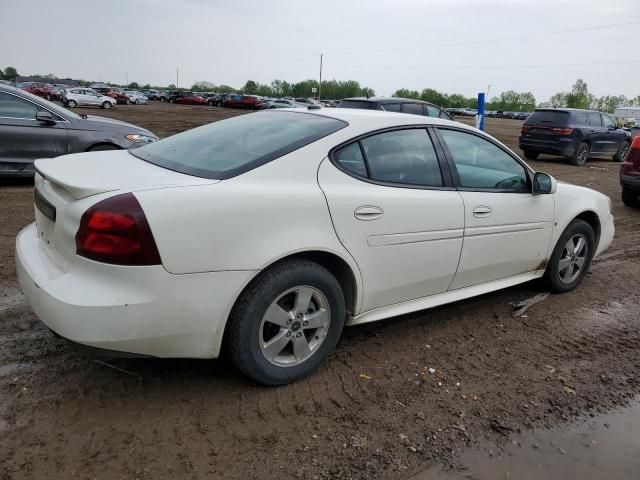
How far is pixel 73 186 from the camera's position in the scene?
258cm

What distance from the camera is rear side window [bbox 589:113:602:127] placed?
606 inches

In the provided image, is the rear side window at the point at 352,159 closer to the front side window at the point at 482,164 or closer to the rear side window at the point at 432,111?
the front side window at the point at 482,164

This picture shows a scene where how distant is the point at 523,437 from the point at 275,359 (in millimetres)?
1350

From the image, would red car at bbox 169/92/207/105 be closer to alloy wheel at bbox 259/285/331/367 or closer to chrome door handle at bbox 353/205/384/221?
chrome door handle at bbox 353/205/384/221

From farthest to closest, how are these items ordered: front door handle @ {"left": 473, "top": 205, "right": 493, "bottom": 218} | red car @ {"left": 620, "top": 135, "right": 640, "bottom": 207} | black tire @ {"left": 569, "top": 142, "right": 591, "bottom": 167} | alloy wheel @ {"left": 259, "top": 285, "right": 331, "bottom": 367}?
black tire @ {"left": 569, "top": 142, "right": 591, "bottom": 167} → red car @ {"left": 620, "top": 135, "right": 640, "bottom": 207} → front door handle @ {"left": 473, "top": 205, "right": 493, "bottom": 218} → alloy wheel @ {"left": 259, "top": 285, "right": 331, "bottom": 367}

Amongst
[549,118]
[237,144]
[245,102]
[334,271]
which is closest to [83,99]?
[245,102]

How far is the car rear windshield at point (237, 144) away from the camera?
2914 millimetres

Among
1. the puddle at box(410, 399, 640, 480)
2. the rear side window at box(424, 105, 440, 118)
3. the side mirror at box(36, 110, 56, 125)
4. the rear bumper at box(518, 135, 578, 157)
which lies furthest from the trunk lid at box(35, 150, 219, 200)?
the rear bumper at box(518, 135, 578, 157)

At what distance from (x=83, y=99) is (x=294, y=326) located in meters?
43.7

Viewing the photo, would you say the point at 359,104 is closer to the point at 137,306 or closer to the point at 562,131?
the point at 562,131

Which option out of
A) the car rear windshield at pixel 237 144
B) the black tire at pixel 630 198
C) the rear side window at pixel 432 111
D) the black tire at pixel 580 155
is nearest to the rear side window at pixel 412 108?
the rear side window at pixel 432 111

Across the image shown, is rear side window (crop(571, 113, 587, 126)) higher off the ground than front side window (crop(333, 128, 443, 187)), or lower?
higher

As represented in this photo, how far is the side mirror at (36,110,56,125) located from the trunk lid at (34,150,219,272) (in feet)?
15.8

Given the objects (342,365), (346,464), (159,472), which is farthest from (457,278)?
(159,472)
